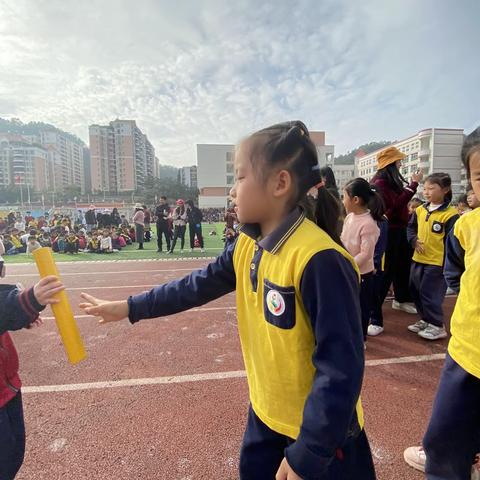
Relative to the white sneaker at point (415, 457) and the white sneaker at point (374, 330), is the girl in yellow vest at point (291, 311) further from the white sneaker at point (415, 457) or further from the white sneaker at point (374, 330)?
the white sneaker at point (374, 330)

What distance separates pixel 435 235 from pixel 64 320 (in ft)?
12.5

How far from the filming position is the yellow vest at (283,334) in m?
1.06

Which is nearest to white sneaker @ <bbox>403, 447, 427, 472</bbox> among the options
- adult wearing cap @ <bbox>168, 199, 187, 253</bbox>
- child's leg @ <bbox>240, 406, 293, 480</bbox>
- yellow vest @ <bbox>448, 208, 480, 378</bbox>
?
yellow vest @ <bbox>448, 208, 480, 378</bbox>

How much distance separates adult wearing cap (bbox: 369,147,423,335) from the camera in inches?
164

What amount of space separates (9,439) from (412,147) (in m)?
69.2

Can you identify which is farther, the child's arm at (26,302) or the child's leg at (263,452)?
the child's arm at (26,302)

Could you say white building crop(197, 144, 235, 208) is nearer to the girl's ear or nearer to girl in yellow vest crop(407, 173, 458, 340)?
girl in yellow vest crop(407, 173, 458, 340)

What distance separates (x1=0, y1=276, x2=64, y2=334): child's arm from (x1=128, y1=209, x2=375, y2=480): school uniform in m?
0.34

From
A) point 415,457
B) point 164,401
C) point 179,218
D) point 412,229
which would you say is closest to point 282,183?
point 415,457

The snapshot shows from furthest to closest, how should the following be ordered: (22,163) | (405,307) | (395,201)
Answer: (22,163) < (405,307) < (395,201)

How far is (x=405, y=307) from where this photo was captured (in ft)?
16.8

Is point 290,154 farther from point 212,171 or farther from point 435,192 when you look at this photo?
point 212,171

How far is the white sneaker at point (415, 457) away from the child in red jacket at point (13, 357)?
217cm

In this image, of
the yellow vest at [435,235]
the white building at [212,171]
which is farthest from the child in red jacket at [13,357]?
the white building at [212,171]
